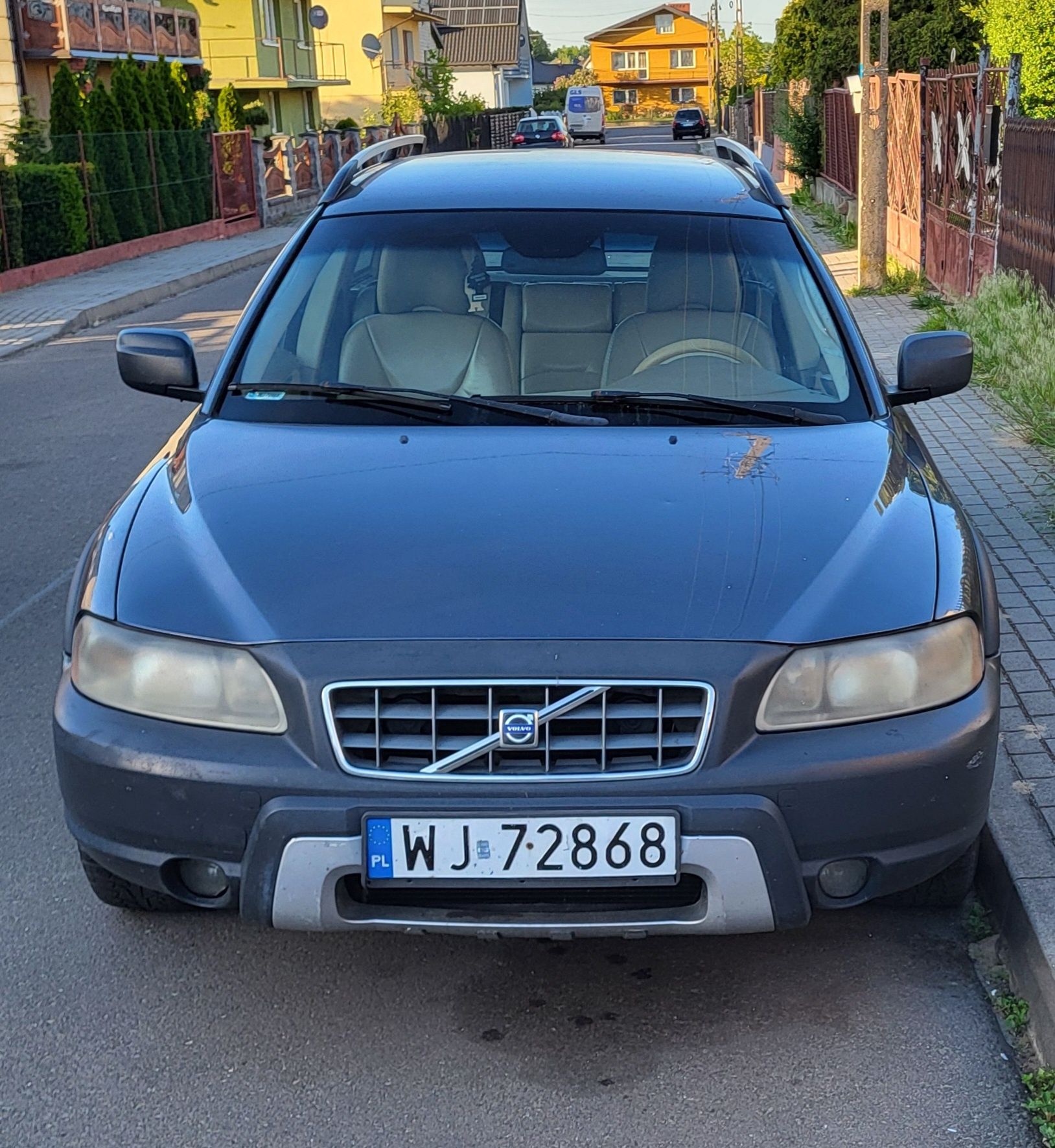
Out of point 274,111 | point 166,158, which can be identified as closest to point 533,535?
point 166,158

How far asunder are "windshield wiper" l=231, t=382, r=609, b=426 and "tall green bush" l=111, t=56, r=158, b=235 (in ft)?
69.0

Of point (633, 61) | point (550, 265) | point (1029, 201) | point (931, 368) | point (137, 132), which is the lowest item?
point (1029, 201)

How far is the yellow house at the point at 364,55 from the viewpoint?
59.5 metres

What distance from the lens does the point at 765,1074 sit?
2979 mm

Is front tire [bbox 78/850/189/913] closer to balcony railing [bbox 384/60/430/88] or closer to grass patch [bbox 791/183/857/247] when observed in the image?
grass patch [bbox 791/183/857/247]

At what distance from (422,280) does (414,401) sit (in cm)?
68

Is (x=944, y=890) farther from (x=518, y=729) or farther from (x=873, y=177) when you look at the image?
(x=873, y=177)

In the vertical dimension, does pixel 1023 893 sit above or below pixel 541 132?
below

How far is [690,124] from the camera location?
69.2 metres

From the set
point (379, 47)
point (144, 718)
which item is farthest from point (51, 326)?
point (379, 47)

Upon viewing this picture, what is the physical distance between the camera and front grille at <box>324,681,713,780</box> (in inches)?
109

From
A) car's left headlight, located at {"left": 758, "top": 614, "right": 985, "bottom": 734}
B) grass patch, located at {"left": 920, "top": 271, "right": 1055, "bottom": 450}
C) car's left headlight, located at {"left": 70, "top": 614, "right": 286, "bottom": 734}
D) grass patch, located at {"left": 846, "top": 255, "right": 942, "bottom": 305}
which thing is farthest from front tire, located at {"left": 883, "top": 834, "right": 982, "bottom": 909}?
grass patch, located at {"left": 846, "top": 255, "right": 942, "bottom": 305}

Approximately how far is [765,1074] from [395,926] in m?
0.79

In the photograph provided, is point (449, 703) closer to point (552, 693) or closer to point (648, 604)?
point (552, 693)
